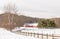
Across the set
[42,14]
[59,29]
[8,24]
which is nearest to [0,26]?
[8,24]

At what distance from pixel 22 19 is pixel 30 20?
36 centimetres

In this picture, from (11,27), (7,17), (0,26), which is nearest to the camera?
(0,26)

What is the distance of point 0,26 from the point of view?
7.86 meters

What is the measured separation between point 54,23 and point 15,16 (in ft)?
7.91

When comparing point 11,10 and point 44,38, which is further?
point 11,10

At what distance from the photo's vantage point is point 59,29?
8828 millimetres

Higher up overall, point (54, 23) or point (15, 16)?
point (15, 16)

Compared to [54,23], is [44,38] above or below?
above

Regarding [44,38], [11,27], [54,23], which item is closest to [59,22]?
[54,23]

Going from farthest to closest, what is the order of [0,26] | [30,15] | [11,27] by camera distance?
[11,27] → [0,26] → [30,15]

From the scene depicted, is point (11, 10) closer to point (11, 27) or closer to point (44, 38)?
point (11, 27)

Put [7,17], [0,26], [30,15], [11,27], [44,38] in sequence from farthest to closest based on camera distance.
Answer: [11,27] < [7,17] < [0,26] < [30,15] < [44,38]

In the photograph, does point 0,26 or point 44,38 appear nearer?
point 44,38

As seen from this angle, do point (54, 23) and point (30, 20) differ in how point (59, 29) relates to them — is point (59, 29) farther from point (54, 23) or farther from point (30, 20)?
point (30, 20)
